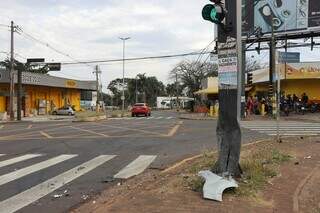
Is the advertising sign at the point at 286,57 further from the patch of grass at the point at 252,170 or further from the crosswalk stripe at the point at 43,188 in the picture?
the crosswalk stripe at the point at 43,188

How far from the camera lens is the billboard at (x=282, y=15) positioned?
44656mm

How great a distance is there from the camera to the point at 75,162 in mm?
16375

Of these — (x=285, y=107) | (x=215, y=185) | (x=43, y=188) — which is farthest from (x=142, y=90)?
(x=215, y=185)

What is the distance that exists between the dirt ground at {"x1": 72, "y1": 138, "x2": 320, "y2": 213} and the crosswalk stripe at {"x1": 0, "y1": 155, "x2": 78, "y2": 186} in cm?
282

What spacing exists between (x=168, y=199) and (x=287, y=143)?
1052 cm

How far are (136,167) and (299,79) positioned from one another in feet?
134

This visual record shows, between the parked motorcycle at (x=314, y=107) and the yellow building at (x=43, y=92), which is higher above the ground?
the yellow building at (x=43, y=92)

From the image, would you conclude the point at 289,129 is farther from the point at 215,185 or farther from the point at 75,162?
the point at 215,185

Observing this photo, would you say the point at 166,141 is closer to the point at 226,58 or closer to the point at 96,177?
the point at 96,177

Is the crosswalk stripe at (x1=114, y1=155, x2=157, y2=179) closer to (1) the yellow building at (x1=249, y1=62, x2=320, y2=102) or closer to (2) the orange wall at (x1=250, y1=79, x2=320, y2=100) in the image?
(1) the yellow building at (x1=249, y1=62, x2=320, y2=102)

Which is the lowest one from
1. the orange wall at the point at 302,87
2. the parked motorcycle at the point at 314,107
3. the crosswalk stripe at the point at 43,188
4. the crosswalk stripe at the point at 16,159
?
the crosswalk stripe at the point at 43,188

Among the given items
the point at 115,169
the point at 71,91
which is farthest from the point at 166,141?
the point at 71,91

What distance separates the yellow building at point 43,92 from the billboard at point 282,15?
29606 millimetres

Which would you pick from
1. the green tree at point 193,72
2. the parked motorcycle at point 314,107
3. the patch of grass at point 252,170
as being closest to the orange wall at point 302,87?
the parked motorcycle at point 314,107
